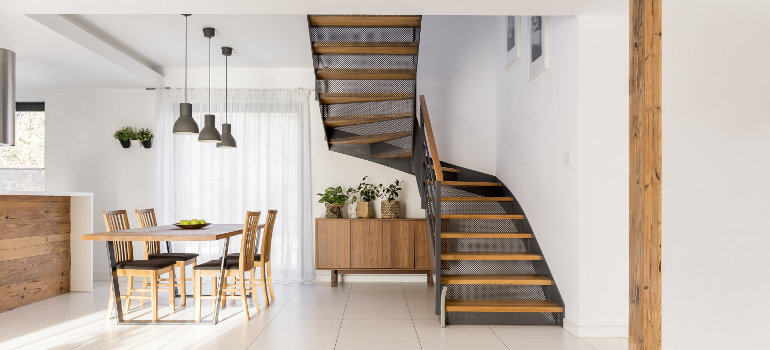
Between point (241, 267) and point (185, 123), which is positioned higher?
point (185, 123)

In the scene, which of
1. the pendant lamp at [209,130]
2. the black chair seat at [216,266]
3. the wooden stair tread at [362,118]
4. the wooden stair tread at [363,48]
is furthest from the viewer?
the wooden stair tread at [362,118]

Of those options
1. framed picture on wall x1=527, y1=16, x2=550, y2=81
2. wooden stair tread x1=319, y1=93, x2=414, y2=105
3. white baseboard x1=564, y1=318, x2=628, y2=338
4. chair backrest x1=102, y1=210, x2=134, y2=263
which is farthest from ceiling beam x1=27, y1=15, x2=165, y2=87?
white baseboard x1=564, y1=318, x2=628, y2=338

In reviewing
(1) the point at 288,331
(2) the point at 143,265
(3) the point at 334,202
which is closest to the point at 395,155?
(3) the point at 334,202

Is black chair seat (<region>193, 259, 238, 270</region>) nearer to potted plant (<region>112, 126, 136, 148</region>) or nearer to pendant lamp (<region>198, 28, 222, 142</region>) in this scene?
pendant lamp (<region>198, 28, 222, 142</region>)

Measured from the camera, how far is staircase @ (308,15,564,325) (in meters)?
4.63

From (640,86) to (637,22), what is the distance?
1.05ft

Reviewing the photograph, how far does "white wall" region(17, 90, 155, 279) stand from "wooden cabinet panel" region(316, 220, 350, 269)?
2.47 m

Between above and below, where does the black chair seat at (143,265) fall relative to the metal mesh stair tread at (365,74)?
below

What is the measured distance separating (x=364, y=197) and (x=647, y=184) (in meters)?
4.77

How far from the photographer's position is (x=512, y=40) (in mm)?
5918

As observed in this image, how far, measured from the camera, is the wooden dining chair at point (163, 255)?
204 inches

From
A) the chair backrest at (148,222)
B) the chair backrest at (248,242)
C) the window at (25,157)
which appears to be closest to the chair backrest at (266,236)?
the chair backrest at (248,242)

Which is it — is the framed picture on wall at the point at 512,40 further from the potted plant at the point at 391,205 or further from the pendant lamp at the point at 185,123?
the pendant lamp at the point at 185,123

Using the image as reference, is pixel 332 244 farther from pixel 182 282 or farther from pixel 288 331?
pixel 288 331
